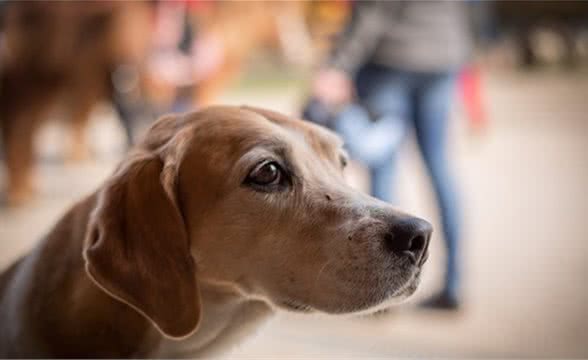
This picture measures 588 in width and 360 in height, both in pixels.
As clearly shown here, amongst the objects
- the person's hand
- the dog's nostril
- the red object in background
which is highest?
the dog's nostril

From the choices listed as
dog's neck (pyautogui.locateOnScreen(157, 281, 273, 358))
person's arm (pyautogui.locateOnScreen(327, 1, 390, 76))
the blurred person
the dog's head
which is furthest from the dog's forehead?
the blurred person

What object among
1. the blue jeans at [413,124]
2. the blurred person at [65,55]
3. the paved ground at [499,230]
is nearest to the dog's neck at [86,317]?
the paved ground at [499,230]

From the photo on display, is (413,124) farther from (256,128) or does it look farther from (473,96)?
(256,128)

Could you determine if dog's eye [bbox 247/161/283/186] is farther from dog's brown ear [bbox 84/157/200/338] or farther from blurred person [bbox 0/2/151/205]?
blurred person [bbox 0/2/151/205]

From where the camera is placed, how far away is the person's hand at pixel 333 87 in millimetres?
1712

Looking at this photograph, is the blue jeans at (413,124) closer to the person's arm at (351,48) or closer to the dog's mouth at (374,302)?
the person's arm at (351,48)

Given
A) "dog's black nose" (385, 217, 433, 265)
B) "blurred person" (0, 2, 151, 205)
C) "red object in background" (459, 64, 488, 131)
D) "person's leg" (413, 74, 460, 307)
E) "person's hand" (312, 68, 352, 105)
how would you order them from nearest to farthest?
1. "dog's black nose" (385, 217, 433, 265)
2. "person's hand" (312, 68, 352, 105)
3. "person's leg" (413, 74, 460, 307)
4. "red object in background" (459, 64, 488, 131)
5. "blurred person" (0, 2, 151, 205)

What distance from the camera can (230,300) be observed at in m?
0.84

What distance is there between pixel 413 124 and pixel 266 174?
114cm

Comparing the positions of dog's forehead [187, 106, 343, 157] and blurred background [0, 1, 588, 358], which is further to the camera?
blurred background [0, 1, 588, 358]

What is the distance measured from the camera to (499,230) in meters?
2.31

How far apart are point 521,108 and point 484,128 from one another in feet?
0.53

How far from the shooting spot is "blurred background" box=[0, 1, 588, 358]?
1774 mm

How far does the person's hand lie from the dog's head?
2.88 feet
